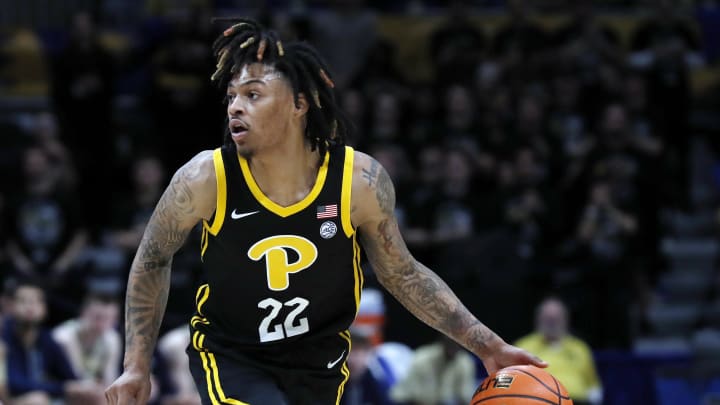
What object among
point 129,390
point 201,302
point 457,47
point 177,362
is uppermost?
point 457,47

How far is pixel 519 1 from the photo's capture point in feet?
42.8

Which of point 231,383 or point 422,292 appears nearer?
point 231,383

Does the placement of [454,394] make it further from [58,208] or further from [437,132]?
[58,208]

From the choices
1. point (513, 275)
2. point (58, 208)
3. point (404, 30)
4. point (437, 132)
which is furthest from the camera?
point (404, 30)

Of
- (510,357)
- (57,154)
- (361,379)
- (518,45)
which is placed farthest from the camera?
(518,45)

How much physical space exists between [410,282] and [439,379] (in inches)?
170

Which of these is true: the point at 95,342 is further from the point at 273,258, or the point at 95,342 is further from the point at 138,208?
the point at 273,258

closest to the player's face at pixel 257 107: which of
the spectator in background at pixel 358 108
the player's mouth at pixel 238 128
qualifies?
the player's mouth at pixel 238 128

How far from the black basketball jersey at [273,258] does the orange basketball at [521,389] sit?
2.02ft

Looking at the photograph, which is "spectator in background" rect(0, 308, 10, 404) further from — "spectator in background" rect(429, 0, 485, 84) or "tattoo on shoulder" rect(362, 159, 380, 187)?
"spectator in background" rect(429, 0, 485, 84)

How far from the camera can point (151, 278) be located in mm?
4672

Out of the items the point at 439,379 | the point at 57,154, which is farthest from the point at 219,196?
the point at 57,154

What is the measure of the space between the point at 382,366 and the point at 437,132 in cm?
292

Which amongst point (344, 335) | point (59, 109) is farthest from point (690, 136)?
point (344, 335)
